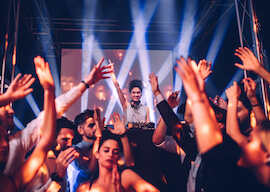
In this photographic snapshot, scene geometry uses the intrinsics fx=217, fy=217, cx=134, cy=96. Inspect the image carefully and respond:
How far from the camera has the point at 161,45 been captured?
8.71 metres

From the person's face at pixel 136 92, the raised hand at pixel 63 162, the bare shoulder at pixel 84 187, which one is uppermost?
the person's face at pixel 136 92

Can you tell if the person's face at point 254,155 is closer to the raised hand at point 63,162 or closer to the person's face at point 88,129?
the raised hand at point 63,162

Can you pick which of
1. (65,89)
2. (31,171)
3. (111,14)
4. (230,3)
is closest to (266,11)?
(230,3)

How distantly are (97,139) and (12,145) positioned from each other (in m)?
0.99

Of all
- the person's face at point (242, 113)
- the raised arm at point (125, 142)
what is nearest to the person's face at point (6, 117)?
the raised arm at point (125, 142)

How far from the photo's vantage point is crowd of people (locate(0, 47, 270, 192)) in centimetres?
118

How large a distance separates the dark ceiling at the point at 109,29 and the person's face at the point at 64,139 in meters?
2.78

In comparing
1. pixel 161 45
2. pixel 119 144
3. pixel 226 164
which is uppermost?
pixel 161 45

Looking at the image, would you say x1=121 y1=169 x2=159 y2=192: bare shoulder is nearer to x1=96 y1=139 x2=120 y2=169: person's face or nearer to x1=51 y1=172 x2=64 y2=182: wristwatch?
x1=96 y1=139 x2=120 y2=169: person's face

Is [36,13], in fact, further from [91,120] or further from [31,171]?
[31,171]

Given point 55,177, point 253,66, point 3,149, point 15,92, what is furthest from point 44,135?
point 253,66

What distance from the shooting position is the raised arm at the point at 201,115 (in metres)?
1.12

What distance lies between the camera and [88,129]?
270 centimetres

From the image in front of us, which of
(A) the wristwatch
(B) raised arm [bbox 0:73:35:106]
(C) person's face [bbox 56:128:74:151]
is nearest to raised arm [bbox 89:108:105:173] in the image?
(C) person's face [bbox 56:128:74:151]
